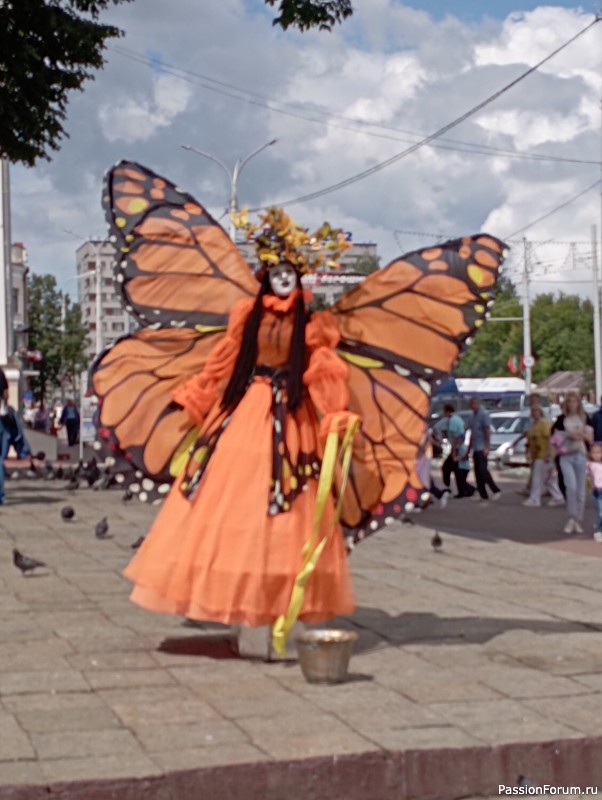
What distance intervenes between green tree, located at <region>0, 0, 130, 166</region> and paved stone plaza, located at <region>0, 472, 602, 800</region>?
1047cm

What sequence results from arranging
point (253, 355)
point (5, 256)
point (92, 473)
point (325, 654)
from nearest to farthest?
1. point (325, 654)
2. point (253, 355)
3. point (92, 473)
4. point (5, 256)

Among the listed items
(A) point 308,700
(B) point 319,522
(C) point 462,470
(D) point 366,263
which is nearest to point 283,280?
(B) point 319,522

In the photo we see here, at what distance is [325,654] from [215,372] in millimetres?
1769

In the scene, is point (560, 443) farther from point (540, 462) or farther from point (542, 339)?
point (542, 339)

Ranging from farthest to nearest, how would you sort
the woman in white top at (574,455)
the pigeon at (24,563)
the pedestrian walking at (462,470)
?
the pedestrian walking at (462,470) < the woman in white top at (574,455) < the pigeon at (24,563)

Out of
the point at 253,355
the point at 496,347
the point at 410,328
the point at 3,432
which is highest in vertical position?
the point at 496,347

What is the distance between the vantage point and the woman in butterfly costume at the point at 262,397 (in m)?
7.45

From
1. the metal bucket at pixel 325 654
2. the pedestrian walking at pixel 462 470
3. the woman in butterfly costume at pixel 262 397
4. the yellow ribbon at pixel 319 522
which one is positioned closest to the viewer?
the metal bucket at pixel 325 654

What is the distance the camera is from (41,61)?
66.1ft

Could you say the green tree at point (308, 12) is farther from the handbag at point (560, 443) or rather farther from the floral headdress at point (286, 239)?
the floral headdress at point (286, 239)

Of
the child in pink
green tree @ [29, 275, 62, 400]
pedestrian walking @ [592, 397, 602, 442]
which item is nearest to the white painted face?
the child in pink

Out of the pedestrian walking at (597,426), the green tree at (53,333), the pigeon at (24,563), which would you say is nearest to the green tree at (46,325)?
the green tree at (53,333)

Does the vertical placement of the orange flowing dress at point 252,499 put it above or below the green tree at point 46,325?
below

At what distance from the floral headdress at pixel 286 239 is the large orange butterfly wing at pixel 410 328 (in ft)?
1.23
